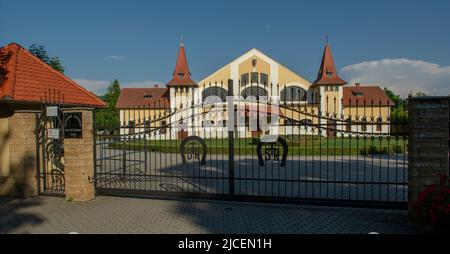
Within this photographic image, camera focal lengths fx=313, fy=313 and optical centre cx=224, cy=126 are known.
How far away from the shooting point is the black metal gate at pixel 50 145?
816 cm

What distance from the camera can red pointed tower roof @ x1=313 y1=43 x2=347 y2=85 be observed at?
40.3 metres

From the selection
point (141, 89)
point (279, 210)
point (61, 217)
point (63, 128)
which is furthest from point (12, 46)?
point (141, 89)

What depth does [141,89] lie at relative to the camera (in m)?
48.8

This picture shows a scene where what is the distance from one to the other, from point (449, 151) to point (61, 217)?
307 inches

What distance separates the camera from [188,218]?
21.0 feet

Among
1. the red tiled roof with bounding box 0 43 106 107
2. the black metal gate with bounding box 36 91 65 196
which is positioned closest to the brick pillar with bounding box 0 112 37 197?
the black metal gate with bounding box 36 91 65 196

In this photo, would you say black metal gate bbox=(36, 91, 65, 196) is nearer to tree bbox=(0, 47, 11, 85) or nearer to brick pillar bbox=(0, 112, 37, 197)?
brick pillar bbox=(0, 112, 37, 197)

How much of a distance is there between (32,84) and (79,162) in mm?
2872

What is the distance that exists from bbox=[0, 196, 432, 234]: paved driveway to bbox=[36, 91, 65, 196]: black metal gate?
101 cm

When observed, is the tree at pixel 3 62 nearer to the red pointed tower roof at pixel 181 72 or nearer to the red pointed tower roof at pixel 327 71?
the red pointed tower roof at pixel 181 72

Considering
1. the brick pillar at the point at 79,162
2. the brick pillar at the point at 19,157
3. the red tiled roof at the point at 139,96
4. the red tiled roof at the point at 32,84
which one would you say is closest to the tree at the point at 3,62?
the red tiled roof at the point at 32,84

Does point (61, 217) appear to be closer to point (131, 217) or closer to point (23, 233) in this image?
point (23, 233)

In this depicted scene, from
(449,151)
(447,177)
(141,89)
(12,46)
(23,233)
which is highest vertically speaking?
(141,89)

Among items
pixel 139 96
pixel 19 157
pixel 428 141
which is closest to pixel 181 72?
pixel 139 96
